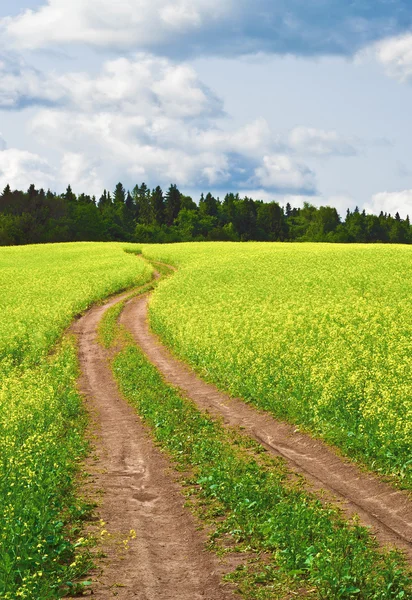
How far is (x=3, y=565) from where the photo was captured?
8.76 meters

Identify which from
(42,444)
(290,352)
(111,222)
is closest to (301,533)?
(42,444)

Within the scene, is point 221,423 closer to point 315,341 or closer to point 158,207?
point 315,341

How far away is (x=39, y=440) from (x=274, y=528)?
6.06m

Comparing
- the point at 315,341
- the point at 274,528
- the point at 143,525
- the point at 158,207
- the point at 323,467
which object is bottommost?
the point at 143,525

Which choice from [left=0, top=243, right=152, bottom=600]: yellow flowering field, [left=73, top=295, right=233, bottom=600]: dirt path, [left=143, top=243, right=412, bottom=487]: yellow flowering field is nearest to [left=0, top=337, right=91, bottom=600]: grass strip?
[left=0, top=243, right=152, bottom=600]: yellow flowering field

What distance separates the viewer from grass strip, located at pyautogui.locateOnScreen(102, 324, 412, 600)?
28.9ft

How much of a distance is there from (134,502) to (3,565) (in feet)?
13.0

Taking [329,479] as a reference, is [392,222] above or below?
A: above

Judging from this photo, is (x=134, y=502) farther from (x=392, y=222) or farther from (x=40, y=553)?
(x=392, y=222)

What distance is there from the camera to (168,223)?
184 meters

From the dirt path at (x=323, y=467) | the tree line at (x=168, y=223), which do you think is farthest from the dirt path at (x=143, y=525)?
the tree line at (x=168, y=223)

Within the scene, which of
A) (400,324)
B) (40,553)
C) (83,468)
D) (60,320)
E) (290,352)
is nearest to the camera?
(40,553)

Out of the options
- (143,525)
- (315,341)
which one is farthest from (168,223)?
(143,525)

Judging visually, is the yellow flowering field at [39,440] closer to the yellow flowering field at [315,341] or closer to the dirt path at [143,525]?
the dirt path at [143,525]
